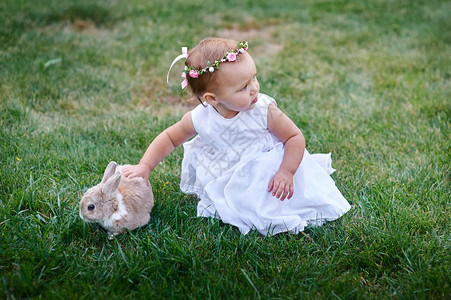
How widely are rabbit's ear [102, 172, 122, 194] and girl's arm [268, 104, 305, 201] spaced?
0.81m

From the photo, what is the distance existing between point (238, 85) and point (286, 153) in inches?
18.4

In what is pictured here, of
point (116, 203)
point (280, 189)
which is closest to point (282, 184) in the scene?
point (280, 189)

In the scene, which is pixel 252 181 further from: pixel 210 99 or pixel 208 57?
pixel 208 57

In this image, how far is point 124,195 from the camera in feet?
6.93

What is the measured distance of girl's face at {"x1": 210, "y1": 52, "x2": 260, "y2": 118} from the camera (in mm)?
2068

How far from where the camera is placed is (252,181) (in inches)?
89.7

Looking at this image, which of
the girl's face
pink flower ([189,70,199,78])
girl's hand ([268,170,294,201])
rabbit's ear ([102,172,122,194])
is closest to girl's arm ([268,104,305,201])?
girl's hand ([268,170,294,201])

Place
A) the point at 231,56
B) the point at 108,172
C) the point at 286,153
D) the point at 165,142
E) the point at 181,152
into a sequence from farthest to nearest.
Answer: the point at 181,152 < the point at 165,142 < the point at 286,153 < the point at 108,172 < the point at 231,56

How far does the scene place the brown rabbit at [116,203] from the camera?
2051 mm

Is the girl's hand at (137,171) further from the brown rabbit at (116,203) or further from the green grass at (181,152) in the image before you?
the green grass at (181,152)

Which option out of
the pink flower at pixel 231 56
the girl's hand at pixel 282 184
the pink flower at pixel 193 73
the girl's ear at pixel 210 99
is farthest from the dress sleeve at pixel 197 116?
the girl's hand at pixel 282 184

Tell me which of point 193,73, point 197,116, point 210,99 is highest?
point 193,73

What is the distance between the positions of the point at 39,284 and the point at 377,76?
3741 millimetres

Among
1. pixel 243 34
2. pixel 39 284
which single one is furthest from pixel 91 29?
pixel 39 284
